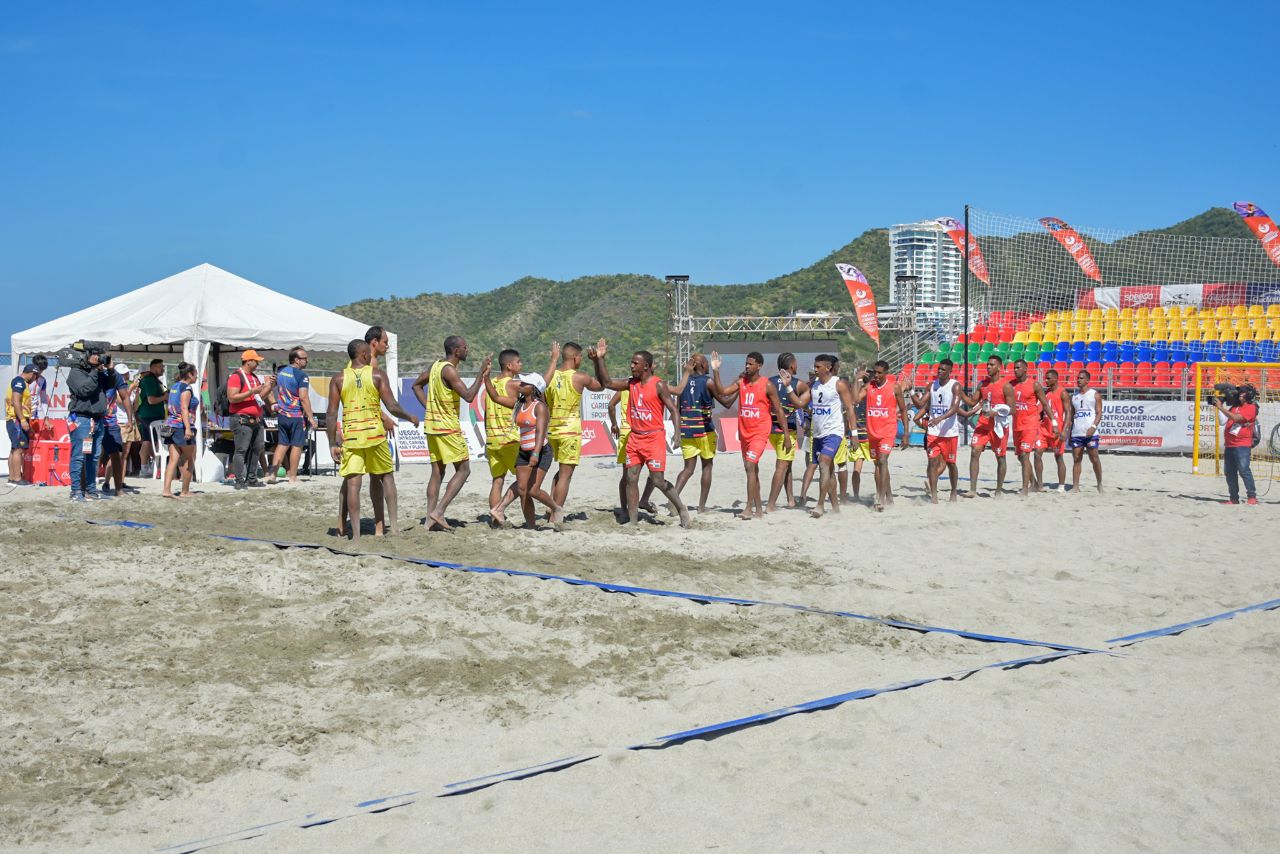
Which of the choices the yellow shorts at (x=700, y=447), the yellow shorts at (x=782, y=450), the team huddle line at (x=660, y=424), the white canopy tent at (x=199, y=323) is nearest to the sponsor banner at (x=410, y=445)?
the white canopy tent at (x=199, y=323)

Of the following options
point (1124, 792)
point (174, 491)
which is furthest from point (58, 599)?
point (174, 491)

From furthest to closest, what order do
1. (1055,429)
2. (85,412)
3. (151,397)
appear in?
(151,397) → (1055,429) → (85,412)

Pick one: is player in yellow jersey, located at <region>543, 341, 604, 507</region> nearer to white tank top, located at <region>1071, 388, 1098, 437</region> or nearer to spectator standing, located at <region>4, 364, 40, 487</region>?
white tank top, located at <region>1071, 388, 1098, 437</region>

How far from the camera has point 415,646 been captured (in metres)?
5.43

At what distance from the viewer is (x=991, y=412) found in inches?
477

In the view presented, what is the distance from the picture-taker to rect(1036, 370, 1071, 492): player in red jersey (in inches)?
500

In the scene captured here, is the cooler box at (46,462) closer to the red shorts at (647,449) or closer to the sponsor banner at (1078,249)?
the red shorts at (647,449)

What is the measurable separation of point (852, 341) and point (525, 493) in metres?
42.2

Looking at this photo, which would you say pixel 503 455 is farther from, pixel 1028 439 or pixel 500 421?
pixel 1028 439

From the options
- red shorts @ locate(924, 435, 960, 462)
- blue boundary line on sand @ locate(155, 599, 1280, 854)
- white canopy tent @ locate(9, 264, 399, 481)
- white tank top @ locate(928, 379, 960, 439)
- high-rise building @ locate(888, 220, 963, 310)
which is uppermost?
high-rise building @ locate(888, 220, 963, 310)

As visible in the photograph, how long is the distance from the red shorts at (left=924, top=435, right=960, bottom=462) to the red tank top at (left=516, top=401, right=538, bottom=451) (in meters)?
4.75

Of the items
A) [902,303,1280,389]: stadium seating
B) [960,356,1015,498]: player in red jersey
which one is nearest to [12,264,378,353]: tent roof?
[960,356,1015,498]: player in red jersey

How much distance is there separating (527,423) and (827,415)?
3.28 m

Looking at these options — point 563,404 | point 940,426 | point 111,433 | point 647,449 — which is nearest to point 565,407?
point 563,404
